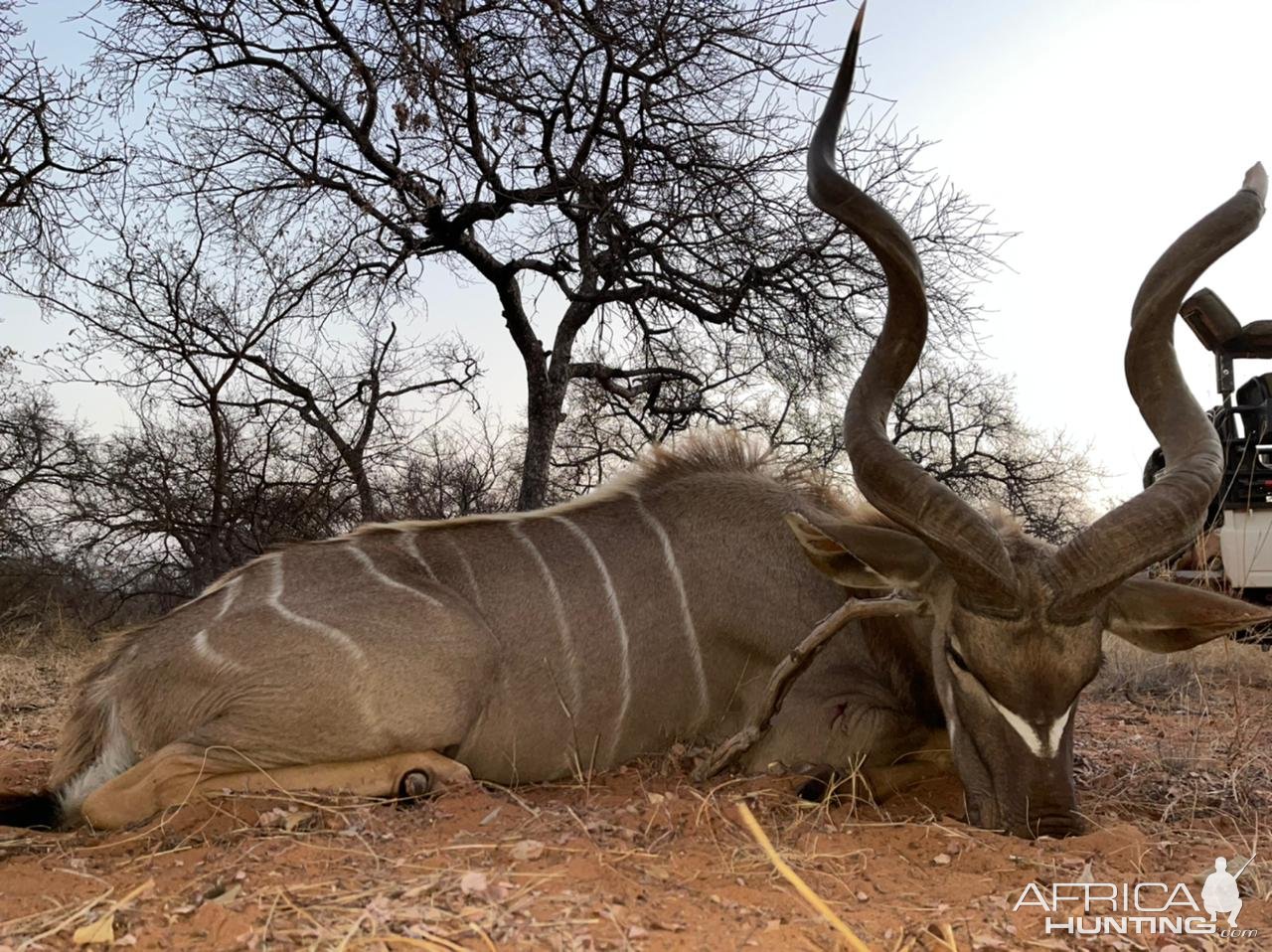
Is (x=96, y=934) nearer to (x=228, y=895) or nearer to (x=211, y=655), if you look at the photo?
(x=228, y=895)

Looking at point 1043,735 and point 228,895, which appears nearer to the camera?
point 228,895

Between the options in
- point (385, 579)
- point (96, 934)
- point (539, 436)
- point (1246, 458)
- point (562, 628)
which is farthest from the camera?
point (539, 436)

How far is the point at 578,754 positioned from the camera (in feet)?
10.8

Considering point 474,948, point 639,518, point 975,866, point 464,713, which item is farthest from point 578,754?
point 474,948

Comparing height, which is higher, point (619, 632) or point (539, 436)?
point (539, 436)

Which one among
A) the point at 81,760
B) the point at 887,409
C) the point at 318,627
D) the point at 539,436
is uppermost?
the point at 539,436

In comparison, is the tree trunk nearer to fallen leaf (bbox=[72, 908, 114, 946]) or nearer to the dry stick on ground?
the dry stick on ground

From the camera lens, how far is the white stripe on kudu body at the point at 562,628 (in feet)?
10.9

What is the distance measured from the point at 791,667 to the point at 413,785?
1.07m

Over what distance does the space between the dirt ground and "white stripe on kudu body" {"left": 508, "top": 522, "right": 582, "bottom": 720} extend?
10.9 inches

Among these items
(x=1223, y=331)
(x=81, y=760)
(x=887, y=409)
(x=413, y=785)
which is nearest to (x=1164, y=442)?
(x=887, y=409)

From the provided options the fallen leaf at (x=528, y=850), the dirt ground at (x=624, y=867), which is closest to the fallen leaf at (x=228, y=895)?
the dirt ground at (x=624, y=867)

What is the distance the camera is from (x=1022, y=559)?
2.73 metres

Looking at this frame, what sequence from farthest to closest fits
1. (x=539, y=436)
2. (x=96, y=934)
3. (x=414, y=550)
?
(x=539, y=436) < (x=414, y=550) < (x=96, y=934)
